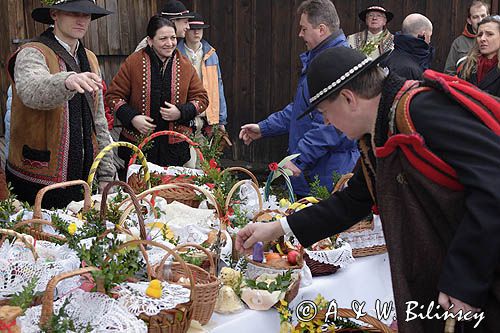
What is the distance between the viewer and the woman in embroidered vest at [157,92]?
5.00m

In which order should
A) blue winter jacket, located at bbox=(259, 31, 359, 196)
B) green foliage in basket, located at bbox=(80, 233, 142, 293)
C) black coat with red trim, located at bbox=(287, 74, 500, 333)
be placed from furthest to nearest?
blue winter jacket, located at bbox=(259, 31, 359, 196) < green foliage in basket, located at bbox=(80, 233, 142, 293) < black coat with red trim, located at bbox=(287, 74, 500, 333)

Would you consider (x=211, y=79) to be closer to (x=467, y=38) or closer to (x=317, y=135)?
(x=317, y=135)

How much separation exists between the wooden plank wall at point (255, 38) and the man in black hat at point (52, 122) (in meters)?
3.40

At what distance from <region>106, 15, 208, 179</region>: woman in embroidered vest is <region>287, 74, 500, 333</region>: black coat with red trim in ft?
9.57

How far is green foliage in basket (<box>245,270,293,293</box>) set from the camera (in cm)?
253

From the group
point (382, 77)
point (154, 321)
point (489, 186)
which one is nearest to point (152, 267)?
point (154, 321)

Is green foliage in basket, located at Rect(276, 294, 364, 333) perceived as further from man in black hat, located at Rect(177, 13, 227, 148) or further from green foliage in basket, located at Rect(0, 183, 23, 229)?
man in black hat, located at Rect(177, 13, 227, 148)

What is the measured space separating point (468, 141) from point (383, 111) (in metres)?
0.33

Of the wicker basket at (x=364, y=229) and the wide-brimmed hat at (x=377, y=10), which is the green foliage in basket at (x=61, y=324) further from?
the wide-brimmed hat at (x=377, y=10)

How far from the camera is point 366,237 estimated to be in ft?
10.6

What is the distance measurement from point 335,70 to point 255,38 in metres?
5.93

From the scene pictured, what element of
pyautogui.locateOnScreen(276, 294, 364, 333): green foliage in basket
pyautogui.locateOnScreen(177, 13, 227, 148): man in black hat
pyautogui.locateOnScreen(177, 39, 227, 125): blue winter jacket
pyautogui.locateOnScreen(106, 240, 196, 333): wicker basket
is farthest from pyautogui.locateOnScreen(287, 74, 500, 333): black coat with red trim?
pyautogui.locateOnScreen(177, 39, 227, 125): blue winter jacket

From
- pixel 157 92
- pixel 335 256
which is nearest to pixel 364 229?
pixel 335 256

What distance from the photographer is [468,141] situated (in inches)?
75.2
